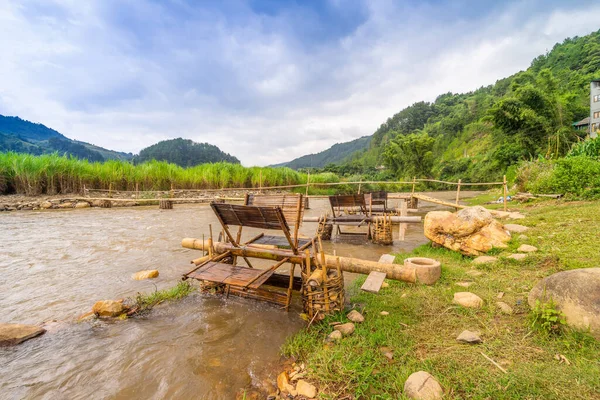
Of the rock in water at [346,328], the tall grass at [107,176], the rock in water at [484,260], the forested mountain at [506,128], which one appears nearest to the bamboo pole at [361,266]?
the rock in water at [346,328]

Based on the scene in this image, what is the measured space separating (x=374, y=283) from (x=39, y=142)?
90472mm

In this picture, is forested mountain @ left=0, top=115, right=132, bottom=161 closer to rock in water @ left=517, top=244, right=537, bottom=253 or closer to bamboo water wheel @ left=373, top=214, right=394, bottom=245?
bamboo water wheel @ left=373, top=214, right=394, bottom=245

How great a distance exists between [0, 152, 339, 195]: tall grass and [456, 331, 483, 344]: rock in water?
1488 centimetres

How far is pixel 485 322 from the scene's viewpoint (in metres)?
2.85

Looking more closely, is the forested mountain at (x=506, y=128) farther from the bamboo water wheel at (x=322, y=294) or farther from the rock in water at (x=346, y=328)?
the rock in water at (x=346, y=328)

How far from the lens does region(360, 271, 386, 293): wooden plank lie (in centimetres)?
284

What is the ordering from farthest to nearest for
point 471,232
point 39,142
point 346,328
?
point 39,142 → point 471,232 → point 346,328

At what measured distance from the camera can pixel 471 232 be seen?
539cm

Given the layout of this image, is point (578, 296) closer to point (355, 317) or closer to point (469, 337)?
point (469, 337)

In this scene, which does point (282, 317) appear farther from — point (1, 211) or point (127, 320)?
point (1, 211)

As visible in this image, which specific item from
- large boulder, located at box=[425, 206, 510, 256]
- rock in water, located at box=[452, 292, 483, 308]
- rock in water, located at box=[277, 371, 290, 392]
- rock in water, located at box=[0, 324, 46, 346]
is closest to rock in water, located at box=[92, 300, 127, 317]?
rock in water, located at box=[0, 324, 46, 346]

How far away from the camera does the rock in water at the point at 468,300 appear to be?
10.5ft

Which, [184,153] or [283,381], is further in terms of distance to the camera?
[184,153]

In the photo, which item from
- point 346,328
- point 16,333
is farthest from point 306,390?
point 16,333
